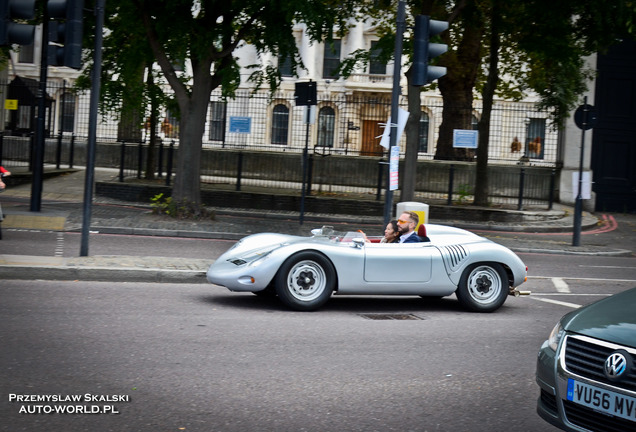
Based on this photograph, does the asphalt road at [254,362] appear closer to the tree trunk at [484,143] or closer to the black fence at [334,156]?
the tree trunk at [484,143]

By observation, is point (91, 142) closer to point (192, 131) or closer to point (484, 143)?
point (192, 131)

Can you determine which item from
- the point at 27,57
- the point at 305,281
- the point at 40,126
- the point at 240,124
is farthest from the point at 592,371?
the point at 27,57

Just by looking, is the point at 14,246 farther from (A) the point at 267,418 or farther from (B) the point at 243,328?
(A) the point at 267,418

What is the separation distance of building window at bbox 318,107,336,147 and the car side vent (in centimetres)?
1648

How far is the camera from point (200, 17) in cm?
2012

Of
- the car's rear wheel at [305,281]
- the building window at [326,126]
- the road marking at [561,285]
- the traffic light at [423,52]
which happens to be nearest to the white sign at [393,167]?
the traffic light at [423,52]

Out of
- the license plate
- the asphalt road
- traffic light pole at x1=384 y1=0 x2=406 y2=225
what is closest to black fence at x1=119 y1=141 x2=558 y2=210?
traffic light pole at x1=384 y1=0 x2=406 y2=225

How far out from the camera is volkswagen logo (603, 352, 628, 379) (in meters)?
4.33

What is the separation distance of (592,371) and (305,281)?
4890 millimetres

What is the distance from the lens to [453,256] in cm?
961

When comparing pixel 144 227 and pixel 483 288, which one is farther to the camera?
pixel 144 227

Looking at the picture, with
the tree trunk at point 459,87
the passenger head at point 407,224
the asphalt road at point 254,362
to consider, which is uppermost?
the tree trunk at point 459,87

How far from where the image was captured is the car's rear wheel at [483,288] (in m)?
9.72

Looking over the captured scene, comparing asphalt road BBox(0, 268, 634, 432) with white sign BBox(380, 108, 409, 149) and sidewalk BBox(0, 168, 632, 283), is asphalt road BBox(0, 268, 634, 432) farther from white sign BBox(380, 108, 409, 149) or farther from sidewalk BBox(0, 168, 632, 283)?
white sign BBox(380, 108, 409, 149)
